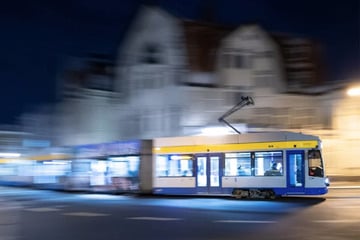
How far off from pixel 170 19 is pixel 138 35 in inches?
173

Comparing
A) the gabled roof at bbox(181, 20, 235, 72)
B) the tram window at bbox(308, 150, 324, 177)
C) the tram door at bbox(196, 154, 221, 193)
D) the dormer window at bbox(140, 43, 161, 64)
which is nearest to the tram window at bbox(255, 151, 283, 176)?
the tram window at bbox(308, 150, 324, 177)

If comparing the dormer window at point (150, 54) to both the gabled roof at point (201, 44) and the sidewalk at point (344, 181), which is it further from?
the sidewalk at point (344, 181)

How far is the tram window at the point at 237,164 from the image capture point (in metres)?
29.3

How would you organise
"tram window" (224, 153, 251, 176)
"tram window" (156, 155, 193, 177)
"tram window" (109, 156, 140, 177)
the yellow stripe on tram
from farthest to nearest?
1. "tram window" (109, 156, 140, 177)
2. "tram window" (156, 155, 193, 177)
3. "tram window" (224, 153, 251, 176)
4. the yellow stripe on tram

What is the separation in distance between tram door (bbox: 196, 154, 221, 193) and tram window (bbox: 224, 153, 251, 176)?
49cm

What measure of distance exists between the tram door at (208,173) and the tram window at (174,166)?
0.57 m

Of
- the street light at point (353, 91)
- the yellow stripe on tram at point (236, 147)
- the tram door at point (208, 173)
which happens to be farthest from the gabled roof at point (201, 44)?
the tram door at point (208, 173)

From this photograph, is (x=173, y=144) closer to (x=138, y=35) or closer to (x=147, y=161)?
(x=147, y=161)

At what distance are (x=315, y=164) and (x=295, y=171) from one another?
39.6 inches

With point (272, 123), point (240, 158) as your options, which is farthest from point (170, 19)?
point (240, 158)

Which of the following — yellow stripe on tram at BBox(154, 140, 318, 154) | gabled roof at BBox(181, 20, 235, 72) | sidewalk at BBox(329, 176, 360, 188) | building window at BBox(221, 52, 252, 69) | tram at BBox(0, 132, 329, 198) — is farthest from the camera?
building window at BBox(221, 52, 252, 69)

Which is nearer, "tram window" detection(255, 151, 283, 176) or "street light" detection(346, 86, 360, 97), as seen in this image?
"tram window" detection(255, 151, 283, 176)

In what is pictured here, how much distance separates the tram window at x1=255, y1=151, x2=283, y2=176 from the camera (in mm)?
28359

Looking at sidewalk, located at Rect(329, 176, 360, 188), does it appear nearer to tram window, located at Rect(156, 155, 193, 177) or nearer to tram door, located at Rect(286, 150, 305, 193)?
tram door, located at Rect(286, 150, 305, 193)
